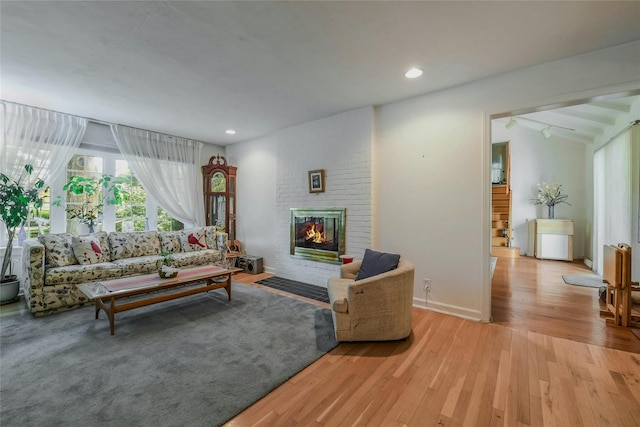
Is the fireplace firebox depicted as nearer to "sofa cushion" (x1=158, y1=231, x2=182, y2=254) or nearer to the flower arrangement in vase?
"sofa cushion" (x1=158, y1=231, x2=182, y2=254)

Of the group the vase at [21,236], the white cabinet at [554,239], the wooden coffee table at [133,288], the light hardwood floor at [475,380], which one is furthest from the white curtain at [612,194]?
the vase at [21,236]

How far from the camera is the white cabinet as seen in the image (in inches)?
231


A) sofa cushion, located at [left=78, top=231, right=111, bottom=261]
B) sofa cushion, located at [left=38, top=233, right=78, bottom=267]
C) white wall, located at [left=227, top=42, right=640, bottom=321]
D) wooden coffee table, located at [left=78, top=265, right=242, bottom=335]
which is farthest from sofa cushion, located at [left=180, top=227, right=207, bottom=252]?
white wall, located at [left=227, top=42, right=640, bottom=321]

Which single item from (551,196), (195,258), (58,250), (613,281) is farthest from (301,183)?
(551,196)

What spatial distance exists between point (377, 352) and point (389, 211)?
1.75m

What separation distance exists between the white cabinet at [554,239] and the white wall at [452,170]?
15.5 feet

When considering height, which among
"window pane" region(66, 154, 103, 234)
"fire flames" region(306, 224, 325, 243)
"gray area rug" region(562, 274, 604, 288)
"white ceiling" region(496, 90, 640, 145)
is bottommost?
"gray area rug" region(562, 274, 604, 288)

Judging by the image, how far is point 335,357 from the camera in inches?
85.0

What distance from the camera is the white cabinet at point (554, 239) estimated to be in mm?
5871

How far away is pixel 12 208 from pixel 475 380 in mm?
5106

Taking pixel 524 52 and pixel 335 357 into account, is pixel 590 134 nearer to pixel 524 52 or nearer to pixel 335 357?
pixel 524 52

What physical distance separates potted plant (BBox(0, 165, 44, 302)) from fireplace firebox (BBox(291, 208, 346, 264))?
3.39 metres

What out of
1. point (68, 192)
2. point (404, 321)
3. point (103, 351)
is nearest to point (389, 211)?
point (404, 321)

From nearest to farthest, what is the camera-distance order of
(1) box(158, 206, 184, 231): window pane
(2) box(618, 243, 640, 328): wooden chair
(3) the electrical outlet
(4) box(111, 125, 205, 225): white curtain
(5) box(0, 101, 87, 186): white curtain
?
(2) box(618, 243, 640, 328): wooden chair < (3) the electrical outlet < (5) box(0, 101, 87, 186): white curtain < (4) box(111, 125, 205, 225): white curtain < (1) box(158, 206, 184, 231): window pane
